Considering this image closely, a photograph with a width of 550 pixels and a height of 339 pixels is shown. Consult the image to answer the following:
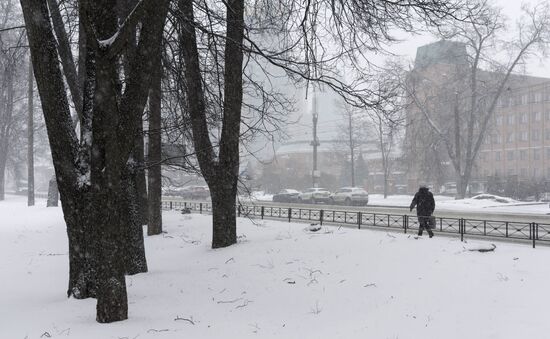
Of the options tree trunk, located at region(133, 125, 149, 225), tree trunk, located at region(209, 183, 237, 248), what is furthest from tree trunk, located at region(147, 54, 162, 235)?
tree trunk, located at region(209, 183, 237, 248)

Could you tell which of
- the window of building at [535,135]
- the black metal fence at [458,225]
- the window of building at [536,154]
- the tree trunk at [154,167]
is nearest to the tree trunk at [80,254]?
the tree trunk at [154,167]

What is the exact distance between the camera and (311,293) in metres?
7.84

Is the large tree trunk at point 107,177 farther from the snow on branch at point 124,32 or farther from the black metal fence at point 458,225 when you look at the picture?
the black metal fence at point 458,225

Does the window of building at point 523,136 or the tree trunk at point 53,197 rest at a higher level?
the window of building at point 523,136

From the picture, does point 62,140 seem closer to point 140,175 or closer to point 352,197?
point 140,175

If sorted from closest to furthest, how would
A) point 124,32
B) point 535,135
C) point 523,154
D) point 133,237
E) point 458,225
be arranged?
point 124,32, point 133,237, point 458,225, point 535,135, point 523,154

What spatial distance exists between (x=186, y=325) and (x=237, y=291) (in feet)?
6.29

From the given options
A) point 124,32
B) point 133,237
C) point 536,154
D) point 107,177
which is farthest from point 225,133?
point 536,154

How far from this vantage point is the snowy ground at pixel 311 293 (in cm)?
622

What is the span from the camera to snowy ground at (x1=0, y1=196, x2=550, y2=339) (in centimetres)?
622

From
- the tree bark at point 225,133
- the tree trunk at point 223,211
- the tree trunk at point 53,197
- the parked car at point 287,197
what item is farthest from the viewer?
the parked car at point 287,197

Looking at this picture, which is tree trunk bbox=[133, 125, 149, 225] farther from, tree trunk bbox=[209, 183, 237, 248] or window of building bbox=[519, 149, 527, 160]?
window of building bbox=[519, 149, 527, 160]

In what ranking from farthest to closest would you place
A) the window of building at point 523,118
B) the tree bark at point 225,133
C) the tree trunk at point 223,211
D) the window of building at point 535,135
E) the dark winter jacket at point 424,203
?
the window of building at point 523,118, the window of building at point 535,135, the dark winter jacket at point 424,203, the tree trunk at point 223,211, the tree bark at point 225,133

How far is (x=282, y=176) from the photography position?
60969mm
